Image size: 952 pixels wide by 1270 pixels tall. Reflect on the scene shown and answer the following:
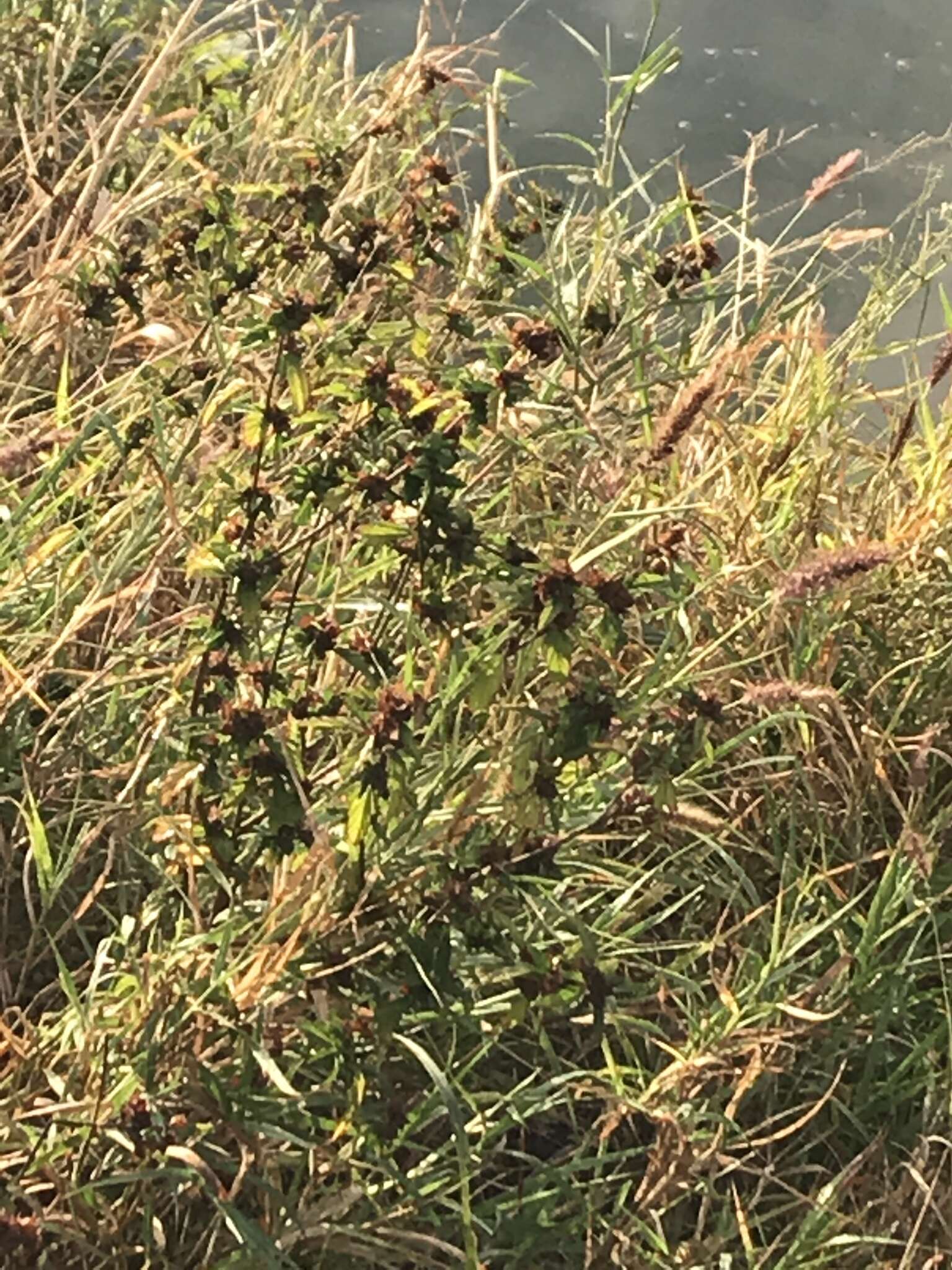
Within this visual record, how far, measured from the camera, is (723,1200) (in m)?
1.26

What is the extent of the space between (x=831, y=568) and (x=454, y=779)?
348 millimetres

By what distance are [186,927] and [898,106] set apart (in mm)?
2606

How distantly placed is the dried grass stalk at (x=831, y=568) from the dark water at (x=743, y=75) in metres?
1.90

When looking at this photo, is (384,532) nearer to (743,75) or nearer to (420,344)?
(420,344)

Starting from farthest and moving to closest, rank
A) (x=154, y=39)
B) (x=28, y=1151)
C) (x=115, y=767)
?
(x=154, y=39), (x=115, y=767), (x=28, y=1151)

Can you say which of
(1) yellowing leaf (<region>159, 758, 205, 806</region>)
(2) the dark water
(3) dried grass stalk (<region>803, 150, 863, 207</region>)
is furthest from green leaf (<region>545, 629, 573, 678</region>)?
(2) the dark water

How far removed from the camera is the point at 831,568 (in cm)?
112

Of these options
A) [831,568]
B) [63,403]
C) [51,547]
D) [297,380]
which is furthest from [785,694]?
[63,403]

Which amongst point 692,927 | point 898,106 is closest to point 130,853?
point 692,927

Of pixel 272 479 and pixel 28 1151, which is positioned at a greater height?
pixel 272 479

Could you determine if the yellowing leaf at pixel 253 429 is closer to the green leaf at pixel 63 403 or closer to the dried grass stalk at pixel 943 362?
the green leaf at pixel 63 403

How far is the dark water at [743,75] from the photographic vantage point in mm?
2951

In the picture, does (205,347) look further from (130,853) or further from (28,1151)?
(28,1151)

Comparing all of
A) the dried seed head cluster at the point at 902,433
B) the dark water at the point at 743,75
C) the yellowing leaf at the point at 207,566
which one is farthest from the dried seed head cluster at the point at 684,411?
the dark water at the point at 743,75
